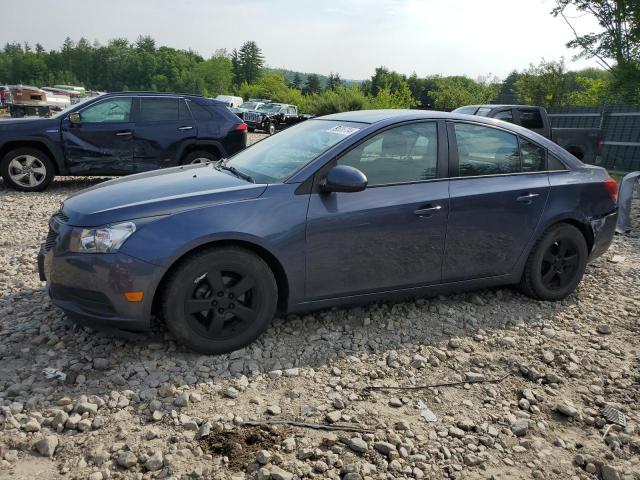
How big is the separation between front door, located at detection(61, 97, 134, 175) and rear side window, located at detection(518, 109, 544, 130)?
28.6 ft

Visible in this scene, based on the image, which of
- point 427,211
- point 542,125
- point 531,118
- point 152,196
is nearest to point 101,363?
point 152,196

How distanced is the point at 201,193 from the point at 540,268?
9.71 ft

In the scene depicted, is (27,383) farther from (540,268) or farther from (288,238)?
(540,268)

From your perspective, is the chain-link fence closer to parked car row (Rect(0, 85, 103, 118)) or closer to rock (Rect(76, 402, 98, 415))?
rock (Rect(76, 402, 98, 415))

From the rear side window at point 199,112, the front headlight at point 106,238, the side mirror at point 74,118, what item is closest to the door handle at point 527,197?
the front headlight at point 106,238

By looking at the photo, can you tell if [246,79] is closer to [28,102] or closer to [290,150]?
[28,102]

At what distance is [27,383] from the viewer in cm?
309

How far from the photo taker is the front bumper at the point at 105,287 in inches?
123

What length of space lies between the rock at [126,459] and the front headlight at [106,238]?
1.19m

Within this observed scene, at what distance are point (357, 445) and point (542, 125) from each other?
1174 cm

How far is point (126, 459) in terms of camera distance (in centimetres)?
246

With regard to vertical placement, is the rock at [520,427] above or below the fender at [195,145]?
below

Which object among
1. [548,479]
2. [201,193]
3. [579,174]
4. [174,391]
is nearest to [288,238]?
[201,193]

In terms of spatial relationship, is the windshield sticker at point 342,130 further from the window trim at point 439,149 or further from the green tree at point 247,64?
the green tree at point 247,64
